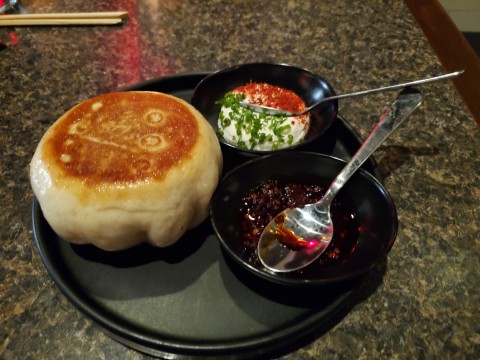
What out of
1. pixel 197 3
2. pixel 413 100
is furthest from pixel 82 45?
pixel 413 100

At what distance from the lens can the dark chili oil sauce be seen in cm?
109

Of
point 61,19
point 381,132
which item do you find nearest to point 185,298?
point 381,132

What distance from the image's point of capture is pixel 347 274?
95 centimetres

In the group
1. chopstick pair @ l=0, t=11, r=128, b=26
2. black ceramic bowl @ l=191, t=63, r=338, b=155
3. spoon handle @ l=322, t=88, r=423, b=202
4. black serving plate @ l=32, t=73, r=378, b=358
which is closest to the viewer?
black serving plate @ l=32, t=73, r=378, b=358

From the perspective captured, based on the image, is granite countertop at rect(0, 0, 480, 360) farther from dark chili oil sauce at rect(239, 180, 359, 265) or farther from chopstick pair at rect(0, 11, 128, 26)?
dark chili oil sauce at rect(239, 180, 359, 265)

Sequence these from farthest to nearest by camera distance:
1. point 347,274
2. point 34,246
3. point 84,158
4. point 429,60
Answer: point 429,60, point 34,246, point 84,158, point 347,274

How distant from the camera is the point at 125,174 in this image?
1.02m

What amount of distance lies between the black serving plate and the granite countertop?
83 mm

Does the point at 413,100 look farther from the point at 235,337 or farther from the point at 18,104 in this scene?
the point at 18,104

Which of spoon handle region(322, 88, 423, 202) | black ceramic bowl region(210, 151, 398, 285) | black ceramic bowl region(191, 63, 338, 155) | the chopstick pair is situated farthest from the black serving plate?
the chopstick pair

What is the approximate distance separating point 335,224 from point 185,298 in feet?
1.55

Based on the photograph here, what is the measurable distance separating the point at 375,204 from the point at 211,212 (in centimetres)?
46

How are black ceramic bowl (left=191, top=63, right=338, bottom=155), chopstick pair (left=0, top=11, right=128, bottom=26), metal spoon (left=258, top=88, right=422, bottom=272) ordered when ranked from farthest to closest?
chopstick pair (left=0, top=11, right=128, bottom=26)
black ceramic bowl (left=191, top=63, right=338, bottom=155)
metal spoon (left=258, top=88, right=422, bottom=272)

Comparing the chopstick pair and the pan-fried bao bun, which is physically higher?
the pan-fried bao bun
